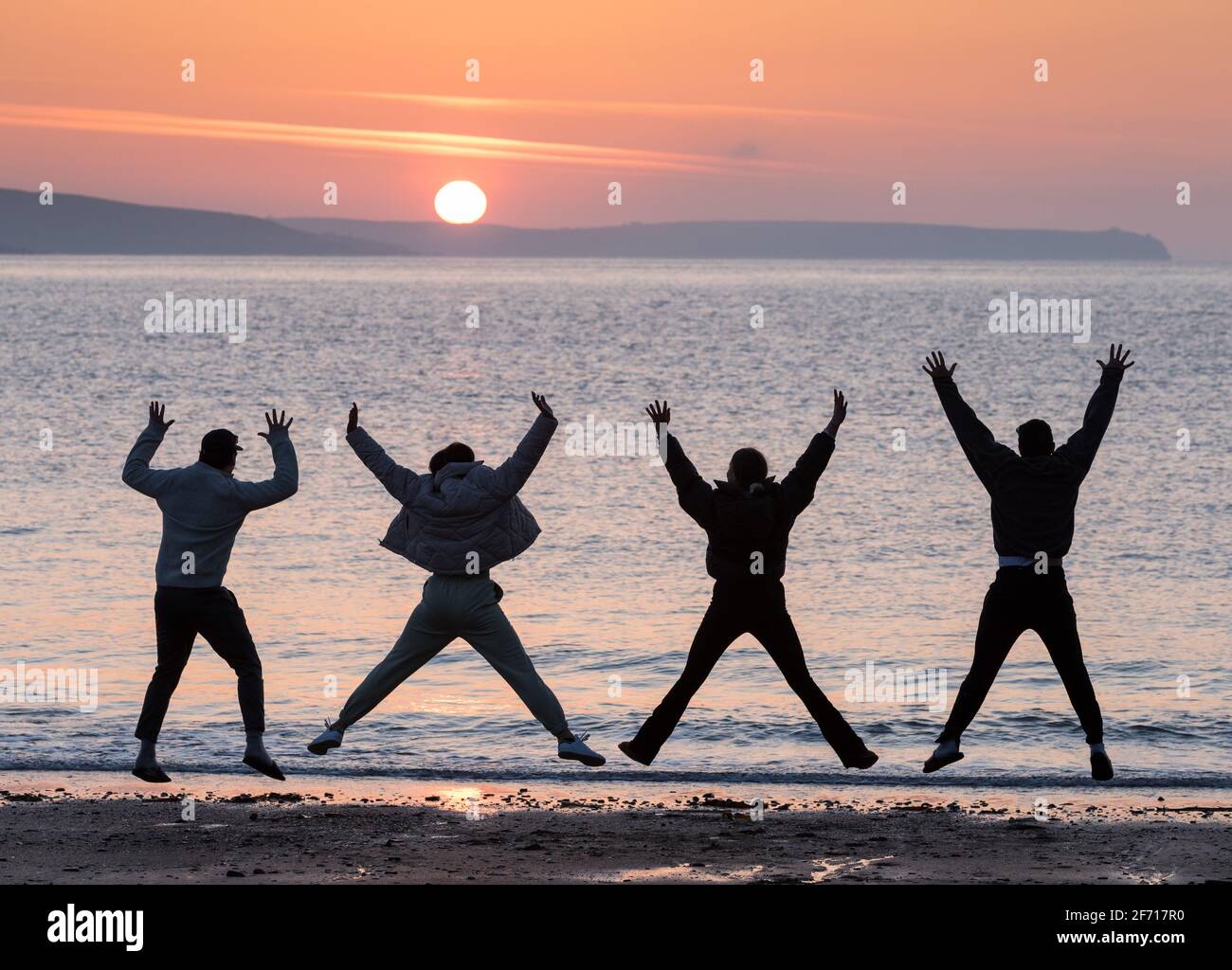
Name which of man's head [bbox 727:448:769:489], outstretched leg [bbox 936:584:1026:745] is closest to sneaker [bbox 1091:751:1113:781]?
outstretched leg [bbox 936:584:1026:745]

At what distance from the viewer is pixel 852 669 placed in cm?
1496

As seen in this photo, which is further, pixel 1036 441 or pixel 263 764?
pixel 263 764

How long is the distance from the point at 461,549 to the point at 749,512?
1.49 m

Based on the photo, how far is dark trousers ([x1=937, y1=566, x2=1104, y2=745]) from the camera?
8.49 metres

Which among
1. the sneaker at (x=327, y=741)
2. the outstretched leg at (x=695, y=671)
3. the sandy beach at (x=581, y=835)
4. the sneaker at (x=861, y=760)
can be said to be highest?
the outstretched leg at (x=695, y=671)

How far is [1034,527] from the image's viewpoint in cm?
844

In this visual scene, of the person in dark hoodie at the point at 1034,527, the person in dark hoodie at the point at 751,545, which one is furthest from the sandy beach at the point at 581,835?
the person in dark hoodie at the point at 751,545

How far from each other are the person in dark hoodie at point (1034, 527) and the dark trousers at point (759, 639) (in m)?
0.59

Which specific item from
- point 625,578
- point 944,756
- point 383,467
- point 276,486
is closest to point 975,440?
point 944,756

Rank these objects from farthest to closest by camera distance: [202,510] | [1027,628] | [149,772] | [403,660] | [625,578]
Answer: [625,578], [149,772], [403,660], [202,510], [1027,628]

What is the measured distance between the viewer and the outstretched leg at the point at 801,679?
8.62 m

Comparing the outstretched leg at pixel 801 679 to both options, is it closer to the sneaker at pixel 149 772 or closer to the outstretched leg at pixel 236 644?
the outstretched leg at pixel 236 644

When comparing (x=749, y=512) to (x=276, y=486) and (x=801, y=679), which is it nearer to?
(x=801, y=679)

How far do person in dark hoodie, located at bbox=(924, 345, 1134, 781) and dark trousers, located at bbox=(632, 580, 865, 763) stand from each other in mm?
589
